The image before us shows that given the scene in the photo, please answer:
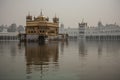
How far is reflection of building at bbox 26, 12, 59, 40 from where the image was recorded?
31175mm

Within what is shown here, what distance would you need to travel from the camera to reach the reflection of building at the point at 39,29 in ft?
102

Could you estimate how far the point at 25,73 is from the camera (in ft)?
17.3

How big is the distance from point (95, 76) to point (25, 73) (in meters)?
1.48

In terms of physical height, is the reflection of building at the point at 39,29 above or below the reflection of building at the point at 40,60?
above

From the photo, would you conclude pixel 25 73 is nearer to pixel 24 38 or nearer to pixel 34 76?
pixel 34 76

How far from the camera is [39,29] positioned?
32688 mm

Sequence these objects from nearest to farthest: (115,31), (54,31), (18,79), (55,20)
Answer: (18,79), (54,31), (55,20), (115,31)

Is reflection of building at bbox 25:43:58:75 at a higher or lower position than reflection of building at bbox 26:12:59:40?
lower

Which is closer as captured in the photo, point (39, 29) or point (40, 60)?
point (40, 60)

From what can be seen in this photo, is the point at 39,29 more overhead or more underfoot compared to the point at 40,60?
more overhead

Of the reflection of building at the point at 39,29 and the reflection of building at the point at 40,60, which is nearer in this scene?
the reflection of building at the point at 40,60

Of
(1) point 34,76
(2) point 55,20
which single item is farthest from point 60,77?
(2) point 55,20

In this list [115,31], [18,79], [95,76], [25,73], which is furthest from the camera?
[115,31]

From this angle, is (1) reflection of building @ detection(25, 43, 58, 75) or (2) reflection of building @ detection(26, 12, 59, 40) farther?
(2) reflection of building @ detection(26, 12, 59, 40)
